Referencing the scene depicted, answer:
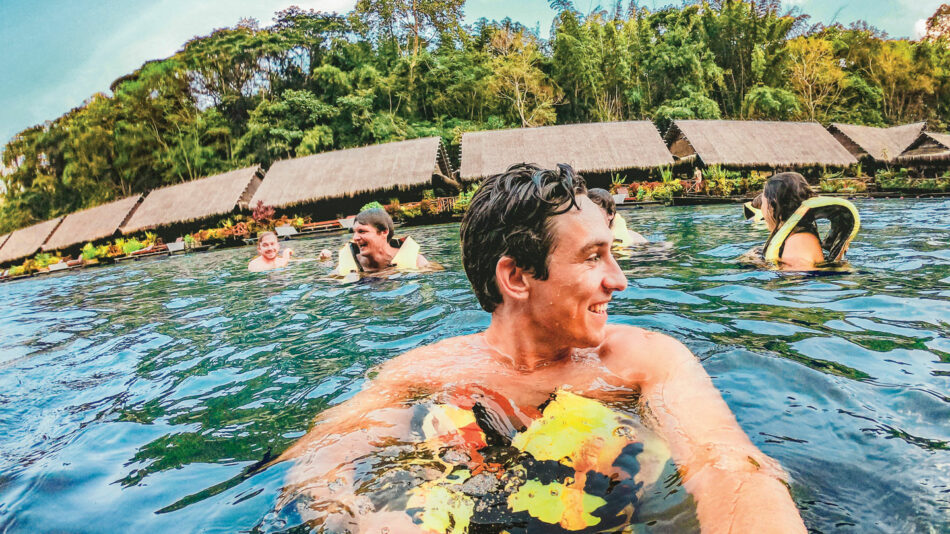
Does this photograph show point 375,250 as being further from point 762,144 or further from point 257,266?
point 762,144

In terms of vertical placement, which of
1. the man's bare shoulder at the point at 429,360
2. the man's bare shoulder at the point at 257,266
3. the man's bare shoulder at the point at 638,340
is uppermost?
the man's bare shoulder at the point at 257,266

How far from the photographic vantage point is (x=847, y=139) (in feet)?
71.9

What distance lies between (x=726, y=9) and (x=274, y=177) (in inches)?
1183

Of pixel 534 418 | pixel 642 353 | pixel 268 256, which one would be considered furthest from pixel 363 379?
pixel 268 256

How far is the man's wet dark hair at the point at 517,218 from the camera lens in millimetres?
1884

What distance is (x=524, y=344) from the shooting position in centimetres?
215

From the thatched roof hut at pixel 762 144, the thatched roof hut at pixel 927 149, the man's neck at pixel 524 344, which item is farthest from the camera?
the thatched roof hut at pixel 762 144

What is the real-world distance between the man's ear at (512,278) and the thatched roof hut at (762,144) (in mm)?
20102

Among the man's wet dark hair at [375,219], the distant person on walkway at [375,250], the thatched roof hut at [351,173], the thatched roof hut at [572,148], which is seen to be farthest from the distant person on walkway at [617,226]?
the thatched roof hut at [351,173]

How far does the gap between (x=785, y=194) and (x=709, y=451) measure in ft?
12.5

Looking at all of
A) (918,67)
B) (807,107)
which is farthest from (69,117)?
(918,67)

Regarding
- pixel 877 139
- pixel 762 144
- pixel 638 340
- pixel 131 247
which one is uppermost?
pixel 762 144

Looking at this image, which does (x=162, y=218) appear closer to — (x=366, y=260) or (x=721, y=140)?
(x=366, y=260)

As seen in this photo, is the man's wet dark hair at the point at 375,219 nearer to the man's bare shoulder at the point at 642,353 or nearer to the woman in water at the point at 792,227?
the woman in water at the point at 792,227
